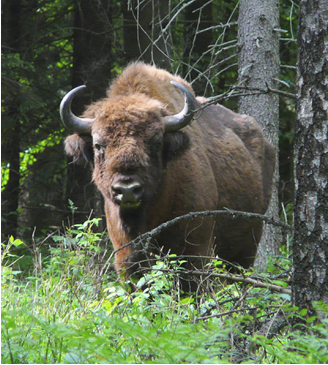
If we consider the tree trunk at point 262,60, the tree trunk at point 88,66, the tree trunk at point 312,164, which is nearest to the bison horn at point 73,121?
the tree trunk at point 262,60

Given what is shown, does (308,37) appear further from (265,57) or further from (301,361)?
(265,57)

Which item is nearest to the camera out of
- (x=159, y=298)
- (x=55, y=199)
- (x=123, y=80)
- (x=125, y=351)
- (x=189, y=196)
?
(x=125, y=351)

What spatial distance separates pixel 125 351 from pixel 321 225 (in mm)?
1609

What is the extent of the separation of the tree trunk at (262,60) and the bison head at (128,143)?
2.53 metres

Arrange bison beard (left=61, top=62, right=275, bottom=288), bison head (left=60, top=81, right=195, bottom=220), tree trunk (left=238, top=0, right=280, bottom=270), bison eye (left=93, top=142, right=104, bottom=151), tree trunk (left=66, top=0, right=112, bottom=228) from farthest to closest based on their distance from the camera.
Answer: tree trunk (left=66, top=0, right=112, bottom=228) → tree trunk (left=238, top=0, right=280, bottom=270) → bison eye (left=93, top=142, right=104, bottom=151) → bison beard (left=61, top=62, right=275, bottom=288) → bison head (left=60, top=81, right=195, bottom=220)

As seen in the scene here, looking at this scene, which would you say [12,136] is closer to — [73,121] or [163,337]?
[73,121]

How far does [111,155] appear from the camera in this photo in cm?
584

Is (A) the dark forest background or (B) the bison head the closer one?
(B) the bison head

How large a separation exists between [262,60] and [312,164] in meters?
5.32

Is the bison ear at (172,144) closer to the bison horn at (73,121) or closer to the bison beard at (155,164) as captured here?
the bison beard at (155,164)

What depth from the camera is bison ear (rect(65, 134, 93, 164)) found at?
6641 mm

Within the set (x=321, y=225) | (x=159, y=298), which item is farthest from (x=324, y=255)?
(x=159, y=298)

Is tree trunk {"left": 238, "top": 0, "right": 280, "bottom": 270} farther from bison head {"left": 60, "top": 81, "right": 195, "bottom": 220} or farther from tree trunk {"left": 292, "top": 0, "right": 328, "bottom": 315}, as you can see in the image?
tree trunk {"left": 292, "top": 0, "right": 328, "bottom": 315}

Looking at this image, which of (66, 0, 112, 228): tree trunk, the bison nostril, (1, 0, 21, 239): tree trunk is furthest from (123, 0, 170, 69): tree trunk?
the bison nostril
